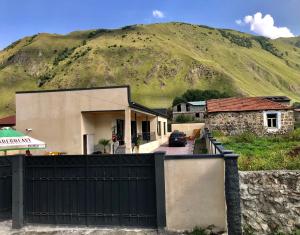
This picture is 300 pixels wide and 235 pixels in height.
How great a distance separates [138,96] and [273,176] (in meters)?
109

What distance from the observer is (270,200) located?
9008 millimetres

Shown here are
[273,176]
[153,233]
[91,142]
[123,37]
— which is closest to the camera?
[153,233]

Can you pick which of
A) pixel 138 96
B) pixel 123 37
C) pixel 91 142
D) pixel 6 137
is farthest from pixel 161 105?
pixel 6 137

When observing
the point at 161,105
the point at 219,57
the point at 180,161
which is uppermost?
the point at 219,57

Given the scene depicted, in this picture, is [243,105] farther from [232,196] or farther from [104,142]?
[232,196]

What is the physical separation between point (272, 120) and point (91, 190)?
24.3 metres

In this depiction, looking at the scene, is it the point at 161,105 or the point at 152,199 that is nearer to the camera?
the point at 152,199

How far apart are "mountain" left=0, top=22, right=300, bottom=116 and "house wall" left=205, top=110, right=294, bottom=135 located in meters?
81.5

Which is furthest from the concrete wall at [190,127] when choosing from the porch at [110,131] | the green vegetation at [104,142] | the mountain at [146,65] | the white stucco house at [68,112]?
the mountain at [146,65]

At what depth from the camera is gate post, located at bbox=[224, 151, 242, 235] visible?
8.39 metres

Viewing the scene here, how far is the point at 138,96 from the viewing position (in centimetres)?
11725

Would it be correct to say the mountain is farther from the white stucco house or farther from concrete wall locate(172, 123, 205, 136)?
the white stucco house

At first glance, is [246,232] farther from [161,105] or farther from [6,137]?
[161,105]

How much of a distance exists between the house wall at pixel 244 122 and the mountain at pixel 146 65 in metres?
81.5
